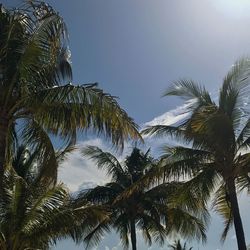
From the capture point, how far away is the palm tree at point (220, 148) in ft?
65.5

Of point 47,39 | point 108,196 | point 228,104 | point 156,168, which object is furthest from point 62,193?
point 108,196

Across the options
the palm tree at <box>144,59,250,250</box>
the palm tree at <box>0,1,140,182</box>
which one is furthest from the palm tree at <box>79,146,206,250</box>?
the palm tree at <box>0,1,140,182</box>

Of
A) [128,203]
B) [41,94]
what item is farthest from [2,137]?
[128,203]

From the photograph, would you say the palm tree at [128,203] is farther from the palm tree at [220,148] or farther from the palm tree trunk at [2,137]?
the palm tree trunk at [2,137]

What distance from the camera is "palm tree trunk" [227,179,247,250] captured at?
2025 centimetres

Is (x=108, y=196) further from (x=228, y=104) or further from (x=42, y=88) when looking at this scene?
(x=42, y=88)

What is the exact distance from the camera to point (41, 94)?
14.0 meters

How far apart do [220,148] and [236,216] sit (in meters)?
2.69

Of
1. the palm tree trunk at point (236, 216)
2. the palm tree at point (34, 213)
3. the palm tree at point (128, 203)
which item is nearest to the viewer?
the palm tree at point (34, 213)

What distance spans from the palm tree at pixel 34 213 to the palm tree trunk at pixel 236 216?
5369 millimetres

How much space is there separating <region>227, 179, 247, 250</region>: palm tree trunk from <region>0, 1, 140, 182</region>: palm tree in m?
7.49

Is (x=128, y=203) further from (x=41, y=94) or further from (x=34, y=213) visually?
→ (x=41, y=94)

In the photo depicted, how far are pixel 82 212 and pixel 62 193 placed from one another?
3.15 ft


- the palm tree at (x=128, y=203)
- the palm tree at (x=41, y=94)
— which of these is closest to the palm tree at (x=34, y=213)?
the palm tree at (x=41, y=94)
